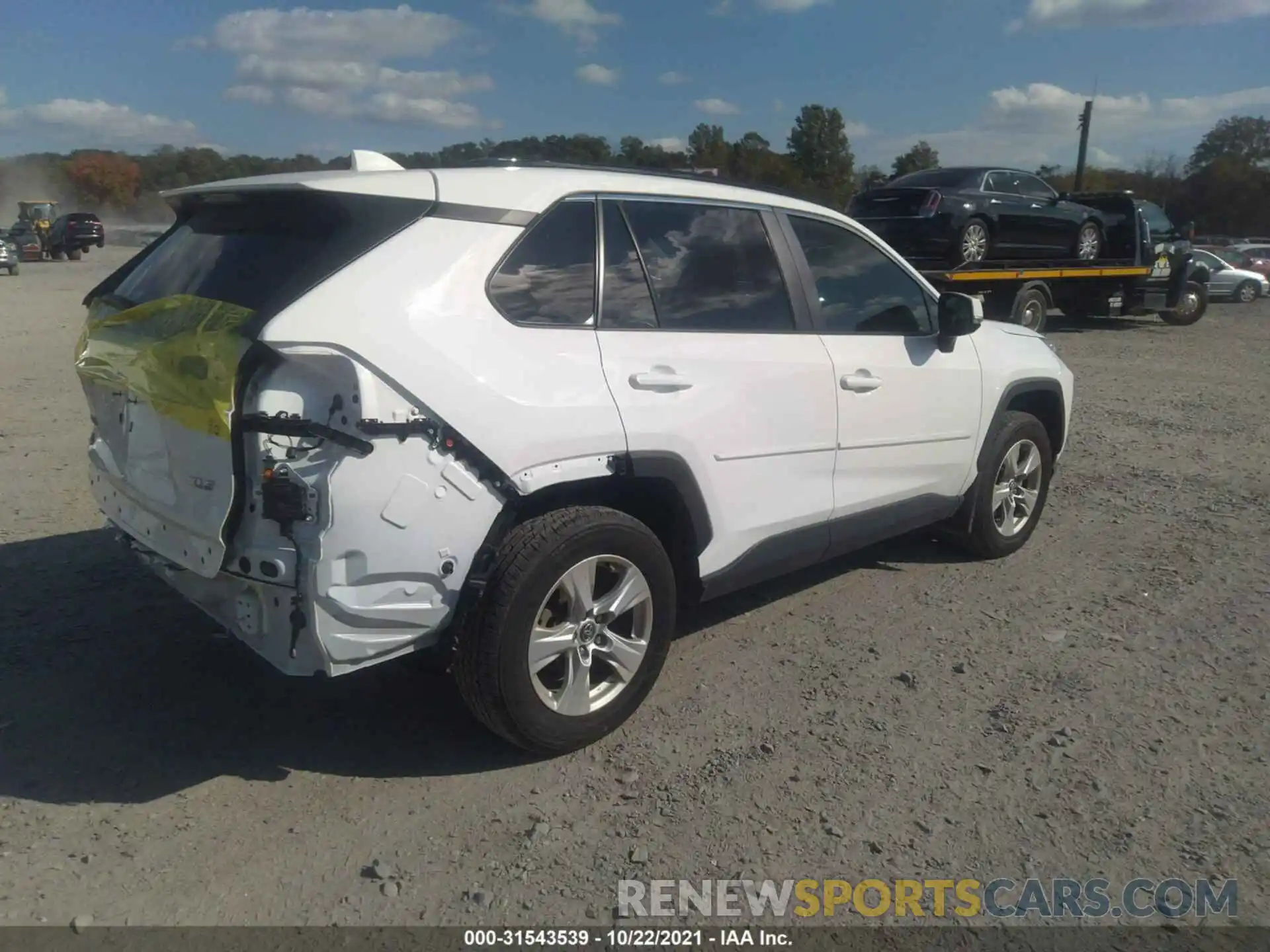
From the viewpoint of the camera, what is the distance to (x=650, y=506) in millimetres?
3736

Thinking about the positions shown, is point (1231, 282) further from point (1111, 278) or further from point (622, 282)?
point (622, 282)

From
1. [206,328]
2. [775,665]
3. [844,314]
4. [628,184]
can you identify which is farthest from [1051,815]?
[206,328]

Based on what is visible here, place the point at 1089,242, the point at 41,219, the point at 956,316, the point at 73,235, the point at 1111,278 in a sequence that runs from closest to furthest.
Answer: the point at 956,316
the point at 1089,242
the point at 1111,278
the point at 73,235
the point at 41,219

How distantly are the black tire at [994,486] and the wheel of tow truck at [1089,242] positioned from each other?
40.9 ft

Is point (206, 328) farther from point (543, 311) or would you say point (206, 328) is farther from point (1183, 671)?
point (1183, 671)

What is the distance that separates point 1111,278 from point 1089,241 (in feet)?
4.04

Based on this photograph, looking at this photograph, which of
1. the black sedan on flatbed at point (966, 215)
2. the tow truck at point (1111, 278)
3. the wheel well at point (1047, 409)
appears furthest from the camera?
the tow truck at point (1111, 278)

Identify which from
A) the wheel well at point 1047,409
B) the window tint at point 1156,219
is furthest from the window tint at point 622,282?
the window tint at point 1156,219

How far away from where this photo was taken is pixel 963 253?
14203 millimetres

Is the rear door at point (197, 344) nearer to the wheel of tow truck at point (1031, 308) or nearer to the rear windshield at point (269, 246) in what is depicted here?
the rear windshield at point (269, 246)

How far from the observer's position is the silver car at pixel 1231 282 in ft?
88.2

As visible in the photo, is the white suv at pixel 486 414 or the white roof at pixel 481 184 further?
the white roof at pixel 481 184

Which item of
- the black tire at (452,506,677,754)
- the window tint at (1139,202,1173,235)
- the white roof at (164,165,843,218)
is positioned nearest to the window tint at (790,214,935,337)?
the white roof at (164,165,843,218)

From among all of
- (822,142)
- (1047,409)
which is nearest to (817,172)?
(822,142)
